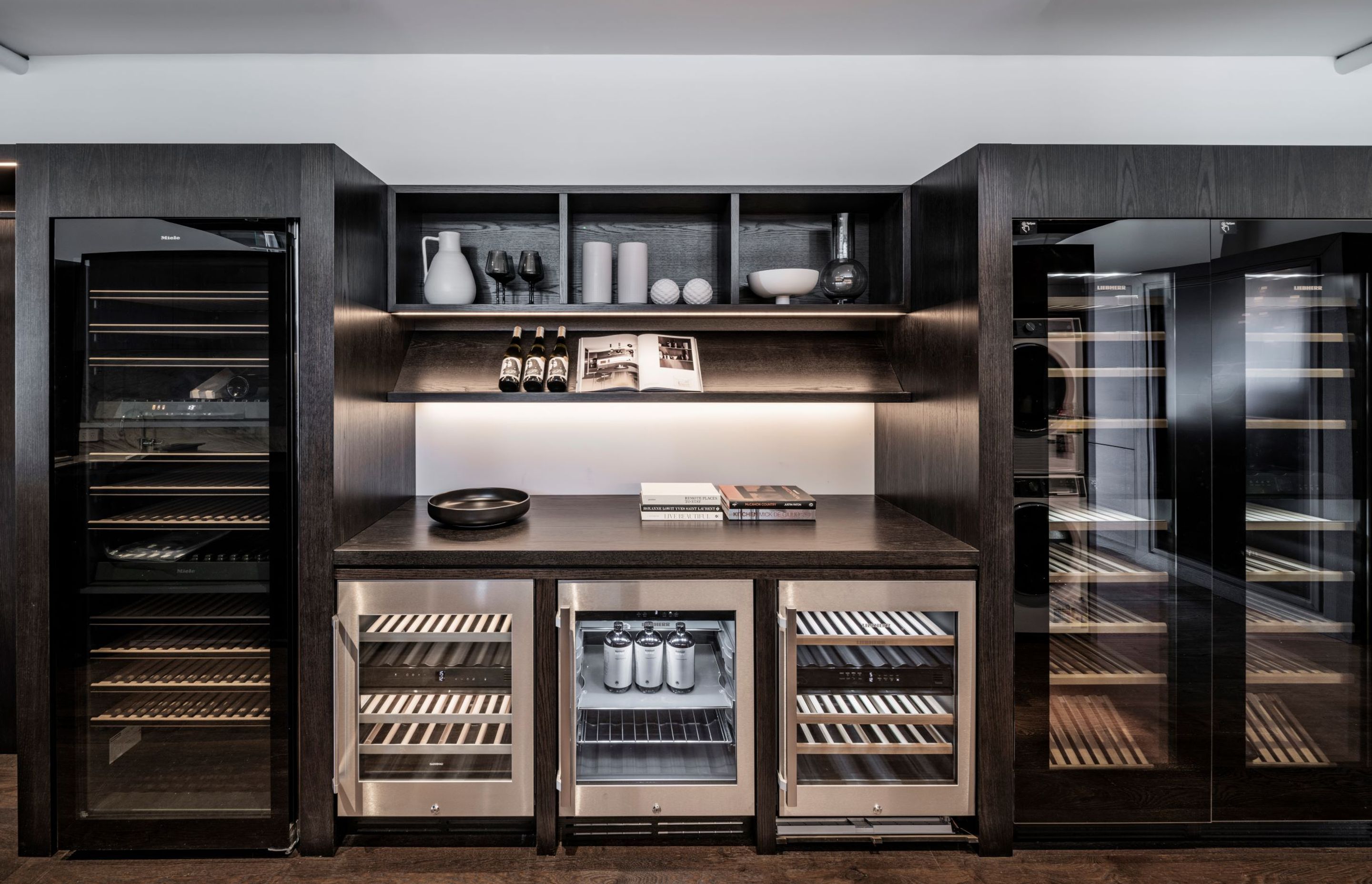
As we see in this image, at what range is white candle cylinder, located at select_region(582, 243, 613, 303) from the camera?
2.39 metres

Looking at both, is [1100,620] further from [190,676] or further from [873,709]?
[190,676]

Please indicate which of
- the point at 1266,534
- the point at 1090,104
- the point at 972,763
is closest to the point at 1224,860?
the point at 972,763

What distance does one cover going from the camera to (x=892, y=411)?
252 cm

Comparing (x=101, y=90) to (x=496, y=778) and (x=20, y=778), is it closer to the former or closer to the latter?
(x=20, y=778)

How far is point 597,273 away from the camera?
94.6 inches

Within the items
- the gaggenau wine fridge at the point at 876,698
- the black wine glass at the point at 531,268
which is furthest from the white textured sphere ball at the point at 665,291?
the gaggenau wine fridge at the point at 876,698

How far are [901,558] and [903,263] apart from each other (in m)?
1.09

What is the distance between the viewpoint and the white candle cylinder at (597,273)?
2.39 m

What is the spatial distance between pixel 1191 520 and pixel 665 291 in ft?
5.89

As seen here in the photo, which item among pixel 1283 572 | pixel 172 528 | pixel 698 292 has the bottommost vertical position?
pixel 1283 572

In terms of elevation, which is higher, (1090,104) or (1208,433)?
(1090,104)

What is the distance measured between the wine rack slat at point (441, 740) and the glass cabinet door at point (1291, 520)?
213cm

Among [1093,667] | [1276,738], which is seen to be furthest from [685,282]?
[1276,738]

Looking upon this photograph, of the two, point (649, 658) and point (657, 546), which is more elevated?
point (657, 546)
